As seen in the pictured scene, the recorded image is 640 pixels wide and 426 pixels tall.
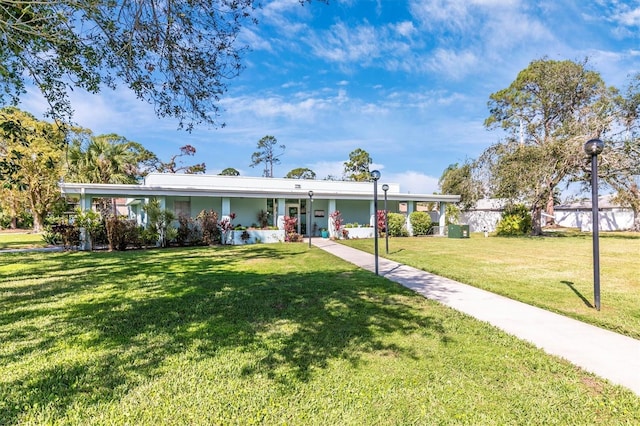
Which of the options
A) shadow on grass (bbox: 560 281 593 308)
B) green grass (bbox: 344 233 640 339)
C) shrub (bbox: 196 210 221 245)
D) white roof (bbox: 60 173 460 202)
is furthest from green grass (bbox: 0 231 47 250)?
shadow on grass (bbox: 560 281 593 308)

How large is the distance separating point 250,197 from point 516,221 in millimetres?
18588

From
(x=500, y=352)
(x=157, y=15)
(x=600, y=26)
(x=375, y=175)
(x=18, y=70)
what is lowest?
(x=500, y=352)

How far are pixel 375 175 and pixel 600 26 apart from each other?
34.0ft

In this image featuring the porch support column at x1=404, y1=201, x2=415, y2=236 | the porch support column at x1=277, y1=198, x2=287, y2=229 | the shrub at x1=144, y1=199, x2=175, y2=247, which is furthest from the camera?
the porch support column at x1=404, y1=201, x2=415, y2=236

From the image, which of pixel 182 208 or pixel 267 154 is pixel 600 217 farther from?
pixel 267 154

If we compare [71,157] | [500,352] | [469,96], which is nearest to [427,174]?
[469,96]

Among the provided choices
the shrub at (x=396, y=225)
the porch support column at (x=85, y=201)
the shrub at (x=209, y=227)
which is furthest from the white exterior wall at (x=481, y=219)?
the porch support column at (x=85, y=201)

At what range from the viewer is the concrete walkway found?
3.26 meters

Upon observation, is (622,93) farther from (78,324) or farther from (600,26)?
(78,324)

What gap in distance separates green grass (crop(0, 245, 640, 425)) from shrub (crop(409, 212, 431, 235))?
15.9m

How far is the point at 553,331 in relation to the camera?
4.25 m

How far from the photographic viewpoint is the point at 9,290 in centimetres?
656

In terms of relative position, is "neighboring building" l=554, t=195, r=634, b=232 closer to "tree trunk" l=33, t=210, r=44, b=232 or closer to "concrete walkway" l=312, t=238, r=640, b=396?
"concrete walkway" l=312, t=238, r=640, b=396

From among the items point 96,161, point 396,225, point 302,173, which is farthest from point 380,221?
point 302,173
